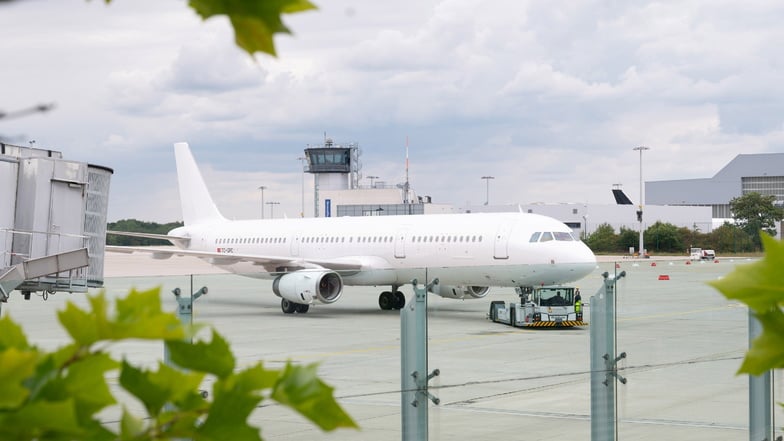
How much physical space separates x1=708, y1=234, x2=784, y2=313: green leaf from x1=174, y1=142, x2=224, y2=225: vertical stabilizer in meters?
41.2

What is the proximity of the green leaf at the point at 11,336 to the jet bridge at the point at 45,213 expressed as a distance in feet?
40.4

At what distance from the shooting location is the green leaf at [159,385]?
138cm

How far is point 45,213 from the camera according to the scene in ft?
47.1

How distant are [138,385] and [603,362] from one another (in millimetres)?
7905

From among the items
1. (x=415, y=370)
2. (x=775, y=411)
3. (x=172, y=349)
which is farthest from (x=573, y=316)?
(x=172, y=349)

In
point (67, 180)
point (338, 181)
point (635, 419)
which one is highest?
point (338, 181)

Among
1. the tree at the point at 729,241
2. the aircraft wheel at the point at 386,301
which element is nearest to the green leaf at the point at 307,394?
the aircraft wheel at the point at 386,301

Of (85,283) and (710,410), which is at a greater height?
(85,283)

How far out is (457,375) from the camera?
8359 millimetres

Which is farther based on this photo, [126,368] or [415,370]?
[415,370]

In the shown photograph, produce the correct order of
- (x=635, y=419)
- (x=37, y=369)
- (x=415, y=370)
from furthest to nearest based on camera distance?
1. (x=635, y=419)
2. (x=415, y=370)
3. (x=37, y=369)

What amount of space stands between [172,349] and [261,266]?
33035 millimetres

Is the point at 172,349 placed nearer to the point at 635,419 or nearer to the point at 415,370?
the point at 415,370

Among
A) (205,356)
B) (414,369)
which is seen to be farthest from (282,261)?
(205,356)
